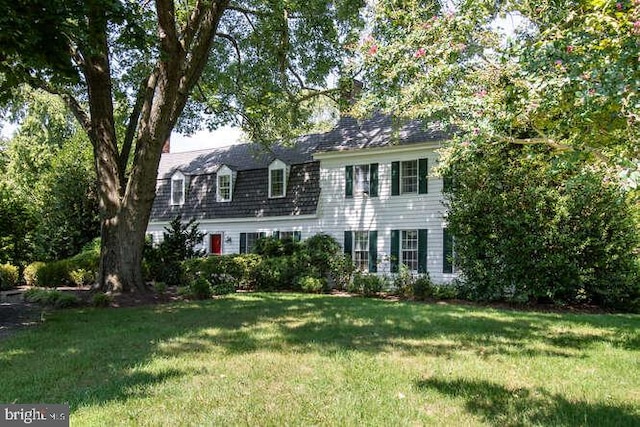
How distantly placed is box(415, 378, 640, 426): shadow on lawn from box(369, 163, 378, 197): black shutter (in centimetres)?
1330

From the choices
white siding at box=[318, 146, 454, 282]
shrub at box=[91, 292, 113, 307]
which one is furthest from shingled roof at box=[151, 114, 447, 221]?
shrub at box=[91, 292, 113, 307]

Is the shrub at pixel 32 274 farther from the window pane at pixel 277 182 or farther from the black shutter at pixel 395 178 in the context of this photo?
the black shutter at pixel 395 178

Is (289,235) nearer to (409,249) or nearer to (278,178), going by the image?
(278,178)

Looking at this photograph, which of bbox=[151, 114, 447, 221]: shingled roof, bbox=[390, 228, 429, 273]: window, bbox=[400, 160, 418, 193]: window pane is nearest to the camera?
bbox=[390, 228, 429, 273]: window

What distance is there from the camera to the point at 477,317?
9859mm

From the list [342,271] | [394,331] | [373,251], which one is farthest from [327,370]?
[373,251]

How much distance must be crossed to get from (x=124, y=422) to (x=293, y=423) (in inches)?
51.1

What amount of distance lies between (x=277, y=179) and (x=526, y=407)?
17.2m

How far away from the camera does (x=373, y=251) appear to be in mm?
17578

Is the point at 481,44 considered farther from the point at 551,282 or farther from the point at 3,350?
the point at 3,350

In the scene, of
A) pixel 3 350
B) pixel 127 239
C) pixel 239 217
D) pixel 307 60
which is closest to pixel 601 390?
pixel 3 350

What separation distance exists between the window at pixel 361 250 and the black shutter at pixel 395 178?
1.88 metres

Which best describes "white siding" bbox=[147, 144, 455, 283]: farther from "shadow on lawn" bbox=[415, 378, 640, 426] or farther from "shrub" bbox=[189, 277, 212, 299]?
"shadow on lawn" bbox=[415, 378, 640, 426]

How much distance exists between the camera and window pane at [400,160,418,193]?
17047 millimetres
